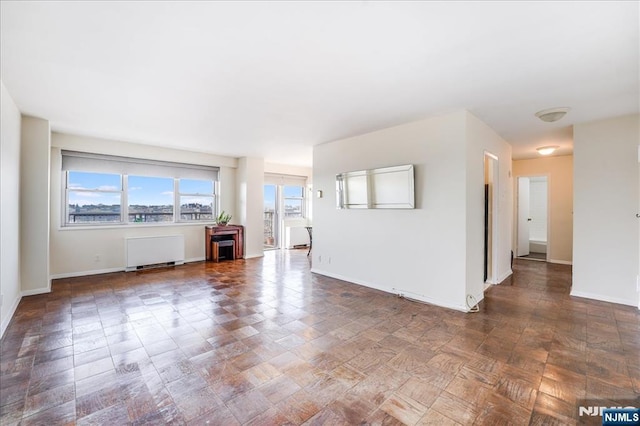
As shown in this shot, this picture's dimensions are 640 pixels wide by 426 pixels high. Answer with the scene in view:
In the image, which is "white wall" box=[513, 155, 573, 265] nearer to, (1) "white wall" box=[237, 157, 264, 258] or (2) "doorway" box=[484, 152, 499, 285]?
(2) "doorway" box=[484, 152, 499, 285]

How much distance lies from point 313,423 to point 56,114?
494 centimetres

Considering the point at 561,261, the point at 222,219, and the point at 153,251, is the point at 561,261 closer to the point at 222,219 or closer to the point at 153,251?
the point at 222,219

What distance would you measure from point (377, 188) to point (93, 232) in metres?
5.41

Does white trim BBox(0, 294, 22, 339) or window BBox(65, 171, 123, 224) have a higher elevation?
window BBox(65, 171, 123, 224)

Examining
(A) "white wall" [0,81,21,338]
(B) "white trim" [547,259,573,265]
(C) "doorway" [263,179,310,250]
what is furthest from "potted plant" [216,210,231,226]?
(B) "white trim" [547,259,573,265]

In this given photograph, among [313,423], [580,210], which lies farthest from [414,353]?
[580,210]

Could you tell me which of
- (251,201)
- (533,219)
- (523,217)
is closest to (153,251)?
(251,201)

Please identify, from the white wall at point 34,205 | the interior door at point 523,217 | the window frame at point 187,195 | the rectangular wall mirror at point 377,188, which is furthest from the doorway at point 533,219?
the white wall at point 34,205

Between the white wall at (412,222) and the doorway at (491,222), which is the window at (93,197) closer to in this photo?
the white wall at (412,222)

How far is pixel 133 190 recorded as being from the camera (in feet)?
19.4

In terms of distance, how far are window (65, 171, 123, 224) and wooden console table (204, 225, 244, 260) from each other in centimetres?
181

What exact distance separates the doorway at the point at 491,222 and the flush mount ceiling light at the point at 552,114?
1102 mm

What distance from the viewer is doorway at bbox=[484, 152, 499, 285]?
4.68 m

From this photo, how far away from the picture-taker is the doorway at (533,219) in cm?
707
